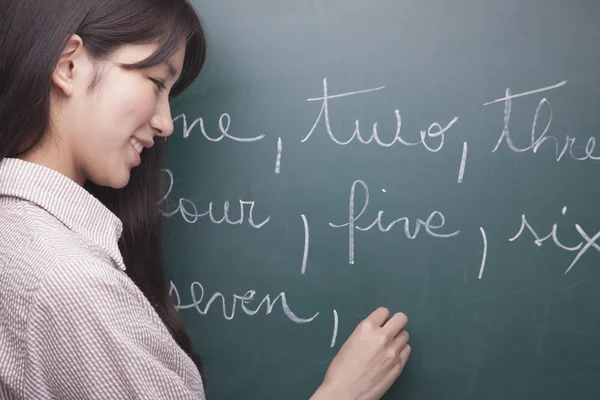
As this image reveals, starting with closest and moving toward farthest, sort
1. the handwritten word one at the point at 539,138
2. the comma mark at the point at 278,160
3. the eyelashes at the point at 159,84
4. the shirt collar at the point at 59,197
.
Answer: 1. the shirt collar at the point at 59,197
2. the eyelashes at the point at 159,84
3. the handwritten word one at the point at 539,138
4. the comma mark at the point at 278,160

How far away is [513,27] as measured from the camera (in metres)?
1.06

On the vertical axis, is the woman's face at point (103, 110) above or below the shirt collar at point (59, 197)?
above

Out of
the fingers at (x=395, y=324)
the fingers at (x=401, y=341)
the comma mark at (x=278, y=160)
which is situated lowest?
the fingers at (x=401, y=341)

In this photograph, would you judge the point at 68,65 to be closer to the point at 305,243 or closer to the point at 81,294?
the point at 81,294

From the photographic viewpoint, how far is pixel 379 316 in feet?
3.67

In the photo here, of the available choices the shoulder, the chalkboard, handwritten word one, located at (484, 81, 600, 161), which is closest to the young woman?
the shoulder

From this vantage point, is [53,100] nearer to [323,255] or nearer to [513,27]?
[323,255]

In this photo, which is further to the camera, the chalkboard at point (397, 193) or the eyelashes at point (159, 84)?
the chalkboard at point (397, 193)

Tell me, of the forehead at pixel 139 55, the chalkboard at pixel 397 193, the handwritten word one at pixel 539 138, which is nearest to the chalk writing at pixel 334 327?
the chalkboard at pixel 397 193

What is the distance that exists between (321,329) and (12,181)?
0.66 m

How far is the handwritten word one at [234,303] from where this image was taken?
1.19 meters

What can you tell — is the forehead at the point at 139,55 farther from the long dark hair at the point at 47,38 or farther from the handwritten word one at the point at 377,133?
the handwritten word one at the point at 377,133

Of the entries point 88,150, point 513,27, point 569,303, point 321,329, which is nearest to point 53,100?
point 88,150

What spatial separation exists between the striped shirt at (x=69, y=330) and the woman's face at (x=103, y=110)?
16 cm
